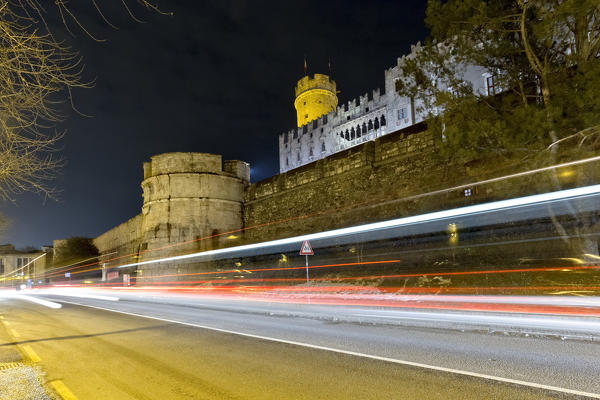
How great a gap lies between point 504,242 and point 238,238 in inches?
675

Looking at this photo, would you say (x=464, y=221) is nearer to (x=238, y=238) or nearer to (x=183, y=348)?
(x=183, y=348)

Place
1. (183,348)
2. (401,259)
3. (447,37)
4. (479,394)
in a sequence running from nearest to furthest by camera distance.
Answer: (479,394) < (183,348) < (447,37) < (401,259)

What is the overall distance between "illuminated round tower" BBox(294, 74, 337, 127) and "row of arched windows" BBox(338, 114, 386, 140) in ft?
48.6

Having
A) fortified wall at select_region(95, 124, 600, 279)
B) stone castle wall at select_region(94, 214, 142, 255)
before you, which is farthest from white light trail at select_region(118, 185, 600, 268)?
stone castle wall at select_region(94, 214, 142, 255)

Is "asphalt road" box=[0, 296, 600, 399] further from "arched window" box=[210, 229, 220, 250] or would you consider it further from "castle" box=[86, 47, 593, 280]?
"arched window" box=[210, 229, 220, 250]

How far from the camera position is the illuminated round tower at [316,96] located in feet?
240

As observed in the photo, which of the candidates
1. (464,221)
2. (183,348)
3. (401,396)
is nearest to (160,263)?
(464,221)

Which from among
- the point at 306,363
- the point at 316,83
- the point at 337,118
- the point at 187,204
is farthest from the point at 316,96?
the point at 306,363

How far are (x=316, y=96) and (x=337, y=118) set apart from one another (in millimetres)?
14400

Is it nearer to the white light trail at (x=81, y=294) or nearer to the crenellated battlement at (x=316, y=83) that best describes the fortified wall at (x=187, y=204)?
the white light trail at (x=81, y=294)

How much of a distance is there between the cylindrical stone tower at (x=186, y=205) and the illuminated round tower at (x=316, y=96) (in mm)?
48912

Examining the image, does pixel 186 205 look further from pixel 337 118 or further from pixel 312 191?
pixel 337 118

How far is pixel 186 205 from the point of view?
83.9ft

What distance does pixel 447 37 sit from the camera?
11.3 m
